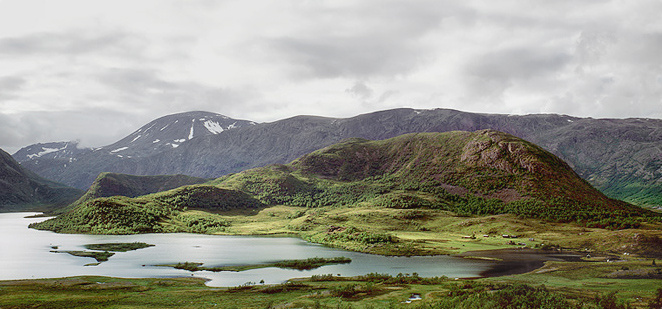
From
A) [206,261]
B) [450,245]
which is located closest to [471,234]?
[450,245]

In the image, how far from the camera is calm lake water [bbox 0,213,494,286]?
74375mm

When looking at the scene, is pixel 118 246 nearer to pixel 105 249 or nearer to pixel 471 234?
pixel 105 249

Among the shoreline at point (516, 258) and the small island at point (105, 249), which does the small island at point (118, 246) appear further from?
the shoreline at point (516, 258)

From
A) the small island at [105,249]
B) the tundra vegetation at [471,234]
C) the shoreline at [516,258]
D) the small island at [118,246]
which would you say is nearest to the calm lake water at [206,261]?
the small island at [105,249]

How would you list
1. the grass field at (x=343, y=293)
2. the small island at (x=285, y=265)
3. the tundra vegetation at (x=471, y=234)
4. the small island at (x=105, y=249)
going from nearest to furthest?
the grass field at (x=343, y=293)
the tundra vegetation at (x=471, y=234)
the small island at (x=285, y=265)
the small island at (x=105, y=249)

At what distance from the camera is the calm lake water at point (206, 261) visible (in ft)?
244

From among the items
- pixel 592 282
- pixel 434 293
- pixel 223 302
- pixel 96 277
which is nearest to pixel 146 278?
pixel 96 277

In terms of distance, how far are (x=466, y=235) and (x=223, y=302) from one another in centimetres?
10559

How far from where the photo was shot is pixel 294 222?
182750 millimetres

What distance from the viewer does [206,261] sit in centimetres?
9062

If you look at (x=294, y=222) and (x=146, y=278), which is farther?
(x=294, y=222)

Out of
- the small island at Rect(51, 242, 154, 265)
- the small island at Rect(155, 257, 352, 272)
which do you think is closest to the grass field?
the small island at Rect(155, 257, 352, 272)

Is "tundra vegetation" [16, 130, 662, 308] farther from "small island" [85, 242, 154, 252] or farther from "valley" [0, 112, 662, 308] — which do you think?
"small island" [85, 242, 154, 252]

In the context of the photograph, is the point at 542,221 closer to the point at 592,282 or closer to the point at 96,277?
the point at 592,282
